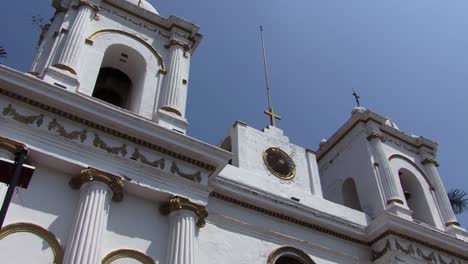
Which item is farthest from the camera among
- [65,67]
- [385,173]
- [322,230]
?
[385,173]

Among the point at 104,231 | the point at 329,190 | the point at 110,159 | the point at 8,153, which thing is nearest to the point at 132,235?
the point at 104,231

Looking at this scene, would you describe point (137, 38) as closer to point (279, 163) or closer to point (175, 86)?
point (175, 86)

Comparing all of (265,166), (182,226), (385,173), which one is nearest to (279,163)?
(265,166)

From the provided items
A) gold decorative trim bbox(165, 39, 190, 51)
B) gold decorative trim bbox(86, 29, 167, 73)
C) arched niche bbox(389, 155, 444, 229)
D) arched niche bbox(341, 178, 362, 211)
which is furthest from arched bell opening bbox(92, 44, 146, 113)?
arched niche bbox(389, 155, 444, 229)

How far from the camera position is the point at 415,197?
67.1 ft

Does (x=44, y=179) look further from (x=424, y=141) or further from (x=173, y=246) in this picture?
(x=424, y=141)

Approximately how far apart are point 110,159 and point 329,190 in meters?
10.8

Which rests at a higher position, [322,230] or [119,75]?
[119,75]

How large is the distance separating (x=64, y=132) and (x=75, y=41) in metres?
→ 3.58

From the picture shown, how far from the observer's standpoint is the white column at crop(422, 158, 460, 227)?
1938 centimetres

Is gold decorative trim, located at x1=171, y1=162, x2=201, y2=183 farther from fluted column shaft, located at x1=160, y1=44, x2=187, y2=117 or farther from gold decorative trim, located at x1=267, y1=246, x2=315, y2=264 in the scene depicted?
gold decorative trim, located at x1=267, y1=246, x2=315, y2=264

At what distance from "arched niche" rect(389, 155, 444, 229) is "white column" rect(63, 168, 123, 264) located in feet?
36.8

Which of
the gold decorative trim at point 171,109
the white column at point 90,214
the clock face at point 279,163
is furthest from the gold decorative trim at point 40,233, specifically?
the clock face at point 279,163

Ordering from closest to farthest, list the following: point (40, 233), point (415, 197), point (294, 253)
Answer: point (40, 233)
point (294, 253)
point (415, 197)
